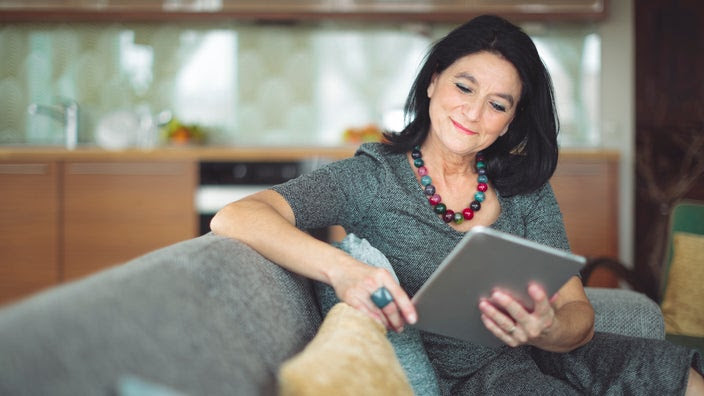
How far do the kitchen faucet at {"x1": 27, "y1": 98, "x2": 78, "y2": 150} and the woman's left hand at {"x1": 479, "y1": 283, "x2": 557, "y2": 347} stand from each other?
3659 millimetres

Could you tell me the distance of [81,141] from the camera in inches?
185

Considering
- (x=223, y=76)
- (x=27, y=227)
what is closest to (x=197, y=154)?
(x=223, y=76)

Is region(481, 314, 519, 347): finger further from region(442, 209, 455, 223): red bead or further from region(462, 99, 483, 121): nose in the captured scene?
region(462, 99, 483, 121): nose

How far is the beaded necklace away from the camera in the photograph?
1.79 metres

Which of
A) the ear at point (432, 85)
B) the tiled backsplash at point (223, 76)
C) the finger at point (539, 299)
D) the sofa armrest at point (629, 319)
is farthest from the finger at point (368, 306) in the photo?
the tiled backsplash at point (223, 76)

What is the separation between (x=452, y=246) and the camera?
5.64ft

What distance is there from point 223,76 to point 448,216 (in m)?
3.26

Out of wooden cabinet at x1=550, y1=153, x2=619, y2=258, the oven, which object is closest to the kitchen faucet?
the oven

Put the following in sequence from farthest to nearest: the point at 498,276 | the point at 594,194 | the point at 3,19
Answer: the point at 3,19 < the point at 594,194 < the point at 498,276

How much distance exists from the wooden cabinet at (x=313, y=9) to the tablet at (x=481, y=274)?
322 centimetres

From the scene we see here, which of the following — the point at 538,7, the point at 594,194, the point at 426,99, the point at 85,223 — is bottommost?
the point at 85,223

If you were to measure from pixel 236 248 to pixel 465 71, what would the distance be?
817mm

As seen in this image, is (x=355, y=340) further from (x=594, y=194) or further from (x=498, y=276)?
(x=594, y=194)

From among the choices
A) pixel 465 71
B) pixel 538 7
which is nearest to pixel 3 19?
pixel 538 7
